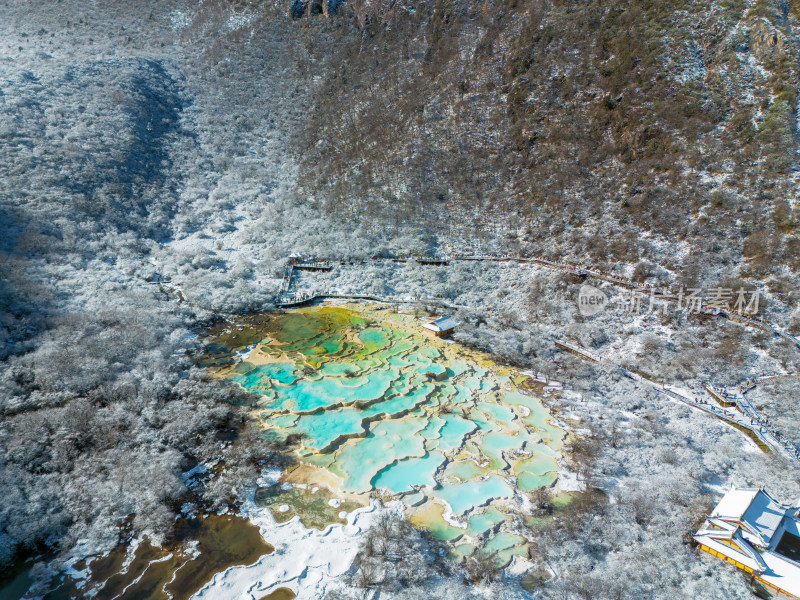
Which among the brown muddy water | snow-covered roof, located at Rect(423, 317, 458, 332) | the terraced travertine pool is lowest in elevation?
the brown muddy water

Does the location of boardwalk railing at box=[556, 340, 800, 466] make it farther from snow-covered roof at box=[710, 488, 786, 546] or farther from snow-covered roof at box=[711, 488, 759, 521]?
snow-covered roof at box=[711, 488, 759, 521]

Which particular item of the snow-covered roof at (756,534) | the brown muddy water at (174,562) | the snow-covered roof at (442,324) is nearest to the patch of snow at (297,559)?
the brown muddy water at (174,562)

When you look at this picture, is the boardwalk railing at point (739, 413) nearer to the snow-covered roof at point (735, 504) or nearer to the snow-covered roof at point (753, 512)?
the snow-covered roof at point (753, 512)

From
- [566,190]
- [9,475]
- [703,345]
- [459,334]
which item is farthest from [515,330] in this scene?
[9,475]

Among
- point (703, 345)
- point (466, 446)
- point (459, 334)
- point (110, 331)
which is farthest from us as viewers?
point (459, 334)

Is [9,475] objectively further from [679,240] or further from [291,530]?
[679,240]

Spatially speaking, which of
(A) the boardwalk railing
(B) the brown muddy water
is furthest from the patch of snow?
(A) the boardwalk railing

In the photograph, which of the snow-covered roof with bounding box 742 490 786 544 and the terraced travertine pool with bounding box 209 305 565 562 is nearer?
the snow-covered roof with bounding box 742 490 786 544
